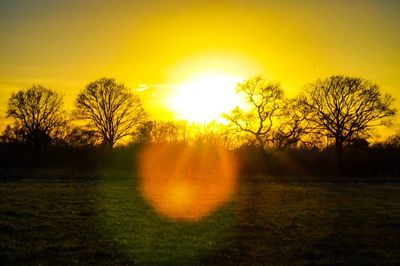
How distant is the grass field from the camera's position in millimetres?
12680

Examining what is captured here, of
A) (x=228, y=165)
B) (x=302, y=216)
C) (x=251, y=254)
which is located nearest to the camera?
(x=251, y=254)

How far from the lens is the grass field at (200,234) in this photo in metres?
12.7

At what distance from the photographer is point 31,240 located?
47.8 ft

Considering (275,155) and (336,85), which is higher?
(336,85)

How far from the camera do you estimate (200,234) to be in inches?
643

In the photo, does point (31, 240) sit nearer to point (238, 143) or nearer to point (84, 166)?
point (84, 166)

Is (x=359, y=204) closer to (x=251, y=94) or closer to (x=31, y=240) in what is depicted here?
(x=31, y=240)

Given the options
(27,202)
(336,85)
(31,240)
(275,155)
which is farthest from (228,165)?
(31,240)

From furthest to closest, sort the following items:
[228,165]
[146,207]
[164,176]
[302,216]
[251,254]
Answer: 1. [228,165]
2. [164,176]
3. [146,207]
4. [302,216]
5. [251,254]

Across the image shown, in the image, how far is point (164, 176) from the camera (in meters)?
53.0

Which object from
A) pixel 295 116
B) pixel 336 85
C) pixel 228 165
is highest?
pixel 336 85

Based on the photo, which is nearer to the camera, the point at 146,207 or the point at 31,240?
the point at 31,240

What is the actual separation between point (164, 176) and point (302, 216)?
3351cm

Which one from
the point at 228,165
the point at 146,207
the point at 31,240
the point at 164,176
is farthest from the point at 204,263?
the point at 228,165
